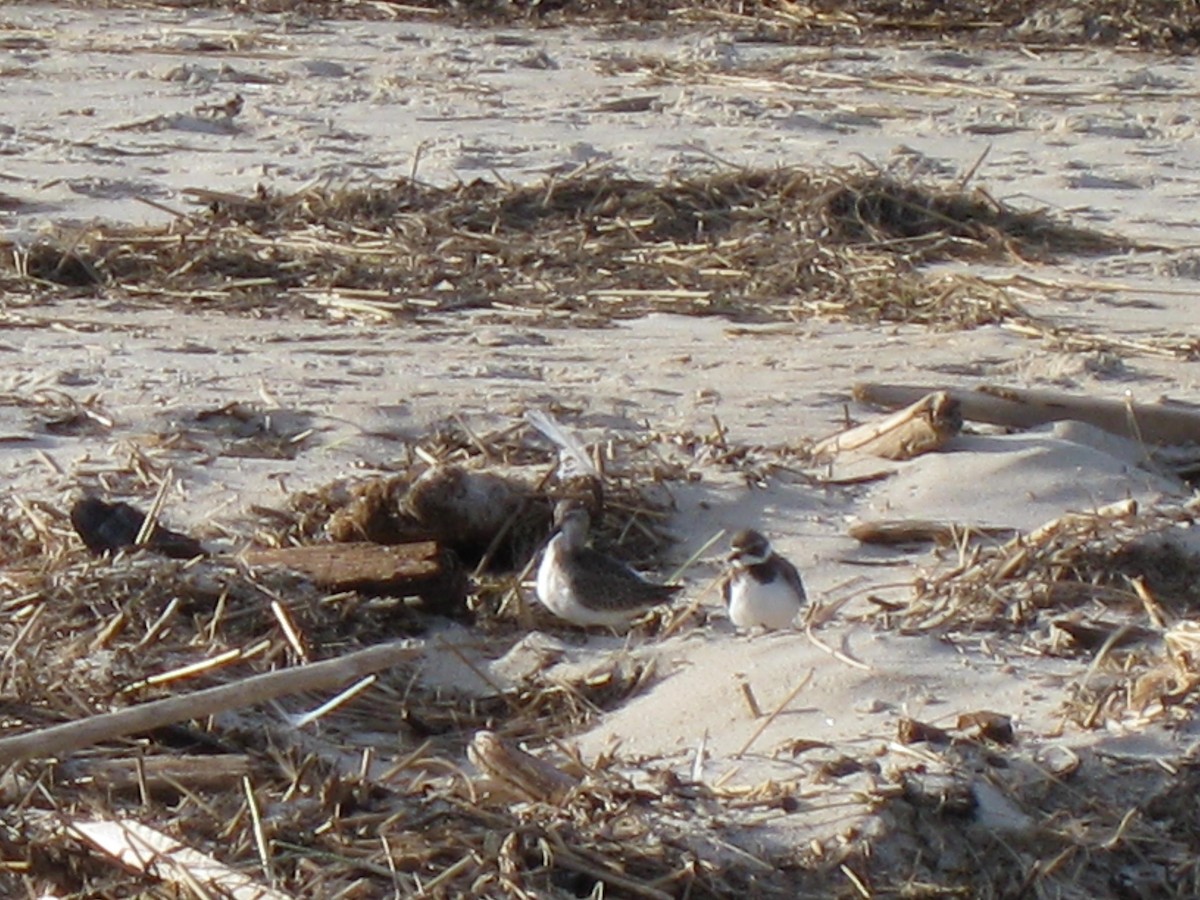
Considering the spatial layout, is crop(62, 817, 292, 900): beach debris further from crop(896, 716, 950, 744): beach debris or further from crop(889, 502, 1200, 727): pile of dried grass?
crop(889, 502, 1200, 727): pile of dried grass

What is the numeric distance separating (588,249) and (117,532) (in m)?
2.98

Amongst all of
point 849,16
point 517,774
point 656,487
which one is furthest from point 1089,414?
point 849,16

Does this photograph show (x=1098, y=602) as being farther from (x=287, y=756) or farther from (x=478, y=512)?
(x=287, y=756)

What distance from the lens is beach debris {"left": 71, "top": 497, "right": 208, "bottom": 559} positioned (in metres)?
5.00

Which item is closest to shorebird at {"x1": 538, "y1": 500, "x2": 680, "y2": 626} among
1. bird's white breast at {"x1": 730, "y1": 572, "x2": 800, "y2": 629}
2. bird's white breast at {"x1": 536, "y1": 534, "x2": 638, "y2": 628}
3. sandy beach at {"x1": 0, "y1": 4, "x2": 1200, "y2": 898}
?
bird's white breast at {"x1": 536, "y1": 534, "x2": 638, "y2": 628}

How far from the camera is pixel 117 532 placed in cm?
503

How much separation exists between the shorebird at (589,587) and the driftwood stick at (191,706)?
732mm

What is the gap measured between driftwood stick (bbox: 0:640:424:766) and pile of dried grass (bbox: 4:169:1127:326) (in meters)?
3.18

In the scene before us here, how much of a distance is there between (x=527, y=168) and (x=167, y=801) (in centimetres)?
515

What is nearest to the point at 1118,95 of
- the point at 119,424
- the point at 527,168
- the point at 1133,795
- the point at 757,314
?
the point at 527,168

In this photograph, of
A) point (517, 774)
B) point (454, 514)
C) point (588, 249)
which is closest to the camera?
point (517, 774)

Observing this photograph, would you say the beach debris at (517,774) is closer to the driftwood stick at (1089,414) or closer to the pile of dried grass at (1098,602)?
the pile of dried grass at (1098,602)

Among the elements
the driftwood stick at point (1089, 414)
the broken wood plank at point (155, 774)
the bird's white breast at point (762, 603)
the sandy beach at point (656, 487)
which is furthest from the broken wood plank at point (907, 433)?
the broken wood plank at point (155, 774)

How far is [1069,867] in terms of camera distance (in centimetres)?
384
